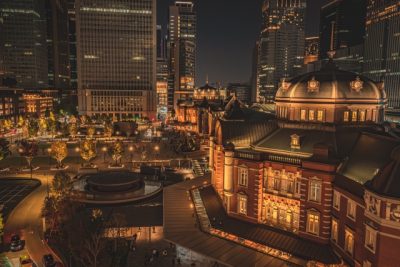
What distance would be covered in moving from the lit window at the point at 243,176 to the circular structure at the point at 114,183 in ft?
78.8

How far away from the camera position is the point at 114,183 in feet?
206

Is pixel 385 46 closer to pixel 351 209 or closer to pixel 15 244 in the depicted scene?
pixel 351 209

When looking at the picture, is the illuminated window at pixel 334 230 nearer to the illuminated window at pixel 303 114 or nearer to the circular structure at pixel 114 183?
the illuminated window at pixel 303 114

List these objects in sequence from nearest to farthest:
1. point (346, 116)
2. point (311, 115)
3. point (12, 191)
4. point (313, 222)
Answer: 1. point (313, 222)
2. point (346, 116)
3. point (311, 115)
4. point (12, 191)

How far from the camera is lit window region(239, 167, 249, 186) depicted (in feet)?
155

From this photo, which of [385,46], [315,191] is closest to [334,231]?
[315,191]

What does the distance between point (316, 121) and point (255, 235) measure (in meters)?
18.0

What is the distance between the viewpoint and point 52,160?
9331 cm

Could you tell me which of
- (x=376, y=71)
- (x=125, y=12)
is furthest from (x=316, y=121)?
(x=125, y=12)

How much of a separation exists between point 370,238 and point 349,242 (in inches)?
196

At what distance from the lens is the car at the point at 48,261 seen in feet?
125

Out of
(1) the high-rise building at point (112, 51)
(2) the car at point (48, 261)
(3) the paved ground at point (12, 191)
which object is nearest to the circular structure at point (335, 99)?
(2) the car at point (48, 261)

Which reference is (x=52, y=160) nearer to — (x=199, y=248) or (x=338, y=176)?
(x=199, y=248)

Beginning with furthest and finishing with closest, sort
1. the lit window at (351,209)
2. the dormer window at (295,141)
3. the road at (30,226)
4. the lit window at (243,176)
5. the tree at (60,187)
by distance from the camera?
1. the tree at (60,187)
2. the lit window at (243,176)
3. the dormer window at (295,141)
4. the road at (30,226)
5. the lit window at (351,209)
